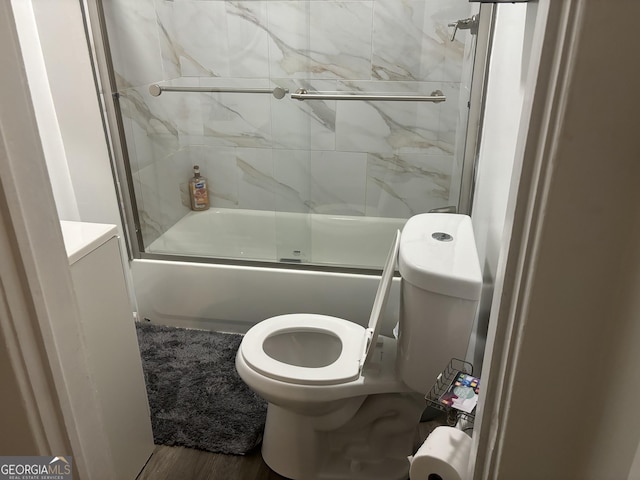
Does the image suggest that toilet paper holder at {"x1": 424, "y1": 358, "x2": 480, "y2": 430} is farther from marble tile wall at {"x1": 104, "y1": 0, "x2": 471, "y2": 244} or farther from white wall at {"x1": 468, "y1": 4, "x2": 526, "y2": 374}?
marble tile wall at {"x1": 104, "y1": 0, "x2": 471, "y2": 244}

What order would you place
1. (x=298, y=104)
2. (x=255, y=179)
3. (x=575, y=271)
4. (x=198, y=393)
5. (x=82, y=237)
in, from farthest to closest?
(x=255, y=179)
(x=298, y=104)
(x=198, y=393)
(x=82, y=237)
(x=575, y=271)

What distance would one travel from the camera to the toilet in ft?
4.34

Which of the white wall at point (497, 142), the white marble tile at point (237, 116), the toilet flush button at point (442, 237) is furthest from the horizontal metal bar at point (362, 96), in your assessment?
the toilet flush button at point (442, 237)

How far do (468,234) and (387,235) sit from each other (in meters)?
0.99

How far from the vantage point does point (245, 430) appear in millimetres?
1777

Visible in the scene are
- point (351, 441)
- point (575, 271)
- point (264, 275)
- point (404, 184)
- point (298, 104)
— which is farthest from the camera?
point (404, 184)

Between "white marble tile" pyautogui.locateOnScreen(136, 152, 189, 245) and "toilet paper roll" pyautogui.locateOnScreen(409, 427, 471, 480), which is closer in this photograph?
"toilet paper roll" pyautogui.locateOnScreen(409, 427, 471, 480)

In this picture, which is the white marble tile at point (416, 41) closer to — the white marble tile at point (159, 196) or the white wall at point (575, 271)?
the white marble tile at point (159, 196)

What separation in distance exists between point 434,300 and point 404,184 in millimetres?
1312

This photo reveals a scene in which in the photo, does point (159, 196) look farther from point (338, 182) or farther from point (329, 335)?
point (329, 335)

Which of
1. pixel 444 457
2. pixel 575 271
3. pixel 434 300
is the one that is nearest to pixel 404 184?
pixel 434 300

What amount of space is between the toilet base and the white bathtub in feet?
2.54

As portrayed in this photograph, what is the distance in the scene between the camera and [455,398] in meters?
0.97

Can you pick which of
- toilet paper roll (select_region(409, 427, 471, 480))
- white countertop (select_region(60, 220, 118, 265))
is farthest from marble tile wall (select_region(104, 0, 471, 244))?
toilet paper roll (select_region(409, 427, 471, 480))
